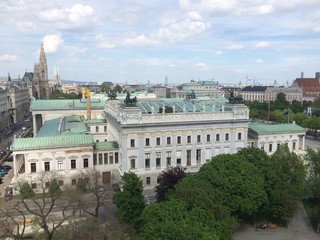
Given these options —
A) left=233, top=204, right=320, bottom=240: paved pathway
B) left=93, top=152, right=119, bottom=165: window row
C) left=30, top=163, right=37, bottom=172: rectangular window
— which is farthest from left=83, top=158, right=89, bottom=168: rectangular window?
left=233, top=204, right=320, bottom=240: paved pathway

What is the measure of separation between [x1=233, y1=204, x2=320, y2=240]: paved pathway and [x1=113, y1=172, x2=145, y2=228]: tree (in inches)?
597

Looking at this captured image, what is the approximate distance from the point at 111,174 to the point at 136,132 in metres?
12.3

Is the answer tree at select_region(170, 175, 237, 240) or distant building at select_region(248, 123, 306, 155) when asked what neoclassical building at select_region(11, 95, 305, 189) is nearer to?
distant building at select_region(248, 123, 306, 155)

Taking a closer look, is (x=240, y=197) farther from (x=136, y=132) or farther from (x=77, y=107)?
(x=77, y=107)

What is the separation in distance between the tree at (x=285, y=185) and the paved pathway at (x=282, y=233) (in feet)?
7.21

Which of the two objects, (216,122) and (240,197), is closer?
(240,197)

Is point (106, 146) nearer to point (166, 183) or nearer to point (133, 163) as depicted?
point (133, 163)

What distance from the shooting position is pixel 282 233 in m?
48.2

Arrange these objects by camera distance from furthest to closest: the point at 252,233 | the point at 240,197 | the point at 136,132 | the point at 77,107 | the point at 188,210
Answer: the point at 77,107 < the point at 136,132 < the point at 252,233 < the point at 240,197 < the point at 188,210

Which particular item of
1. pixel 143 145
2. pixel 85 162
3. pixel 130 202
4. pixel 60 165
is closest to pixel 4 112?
pixel 60 165

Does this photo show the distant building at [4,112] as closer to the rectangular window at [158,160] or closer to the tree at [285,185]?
the rectangular window at [158,160]

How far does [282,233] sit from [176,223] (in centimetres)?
2468

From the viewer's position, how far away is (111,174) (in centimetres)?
6825

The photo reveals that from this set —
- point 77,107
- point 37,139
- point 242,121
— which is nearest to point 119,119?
point 37,139
